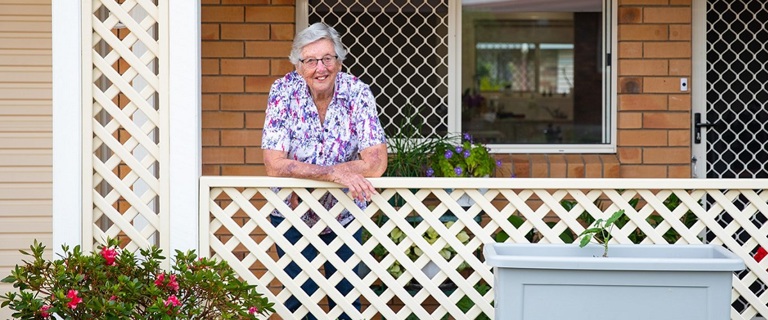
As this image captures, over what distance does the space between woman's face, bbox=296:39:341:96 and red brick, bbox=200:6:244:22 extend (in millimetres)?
1754

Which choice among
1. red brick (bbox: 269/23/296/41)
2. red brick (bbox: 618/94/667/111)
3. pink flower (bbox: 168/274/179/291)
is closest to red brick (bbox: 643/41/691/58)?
red brick (bbox: 618/94/667/111)

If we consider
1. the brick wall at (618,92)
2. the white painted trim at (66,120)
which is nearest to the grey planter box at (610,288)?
the white painted trim at (66,120)

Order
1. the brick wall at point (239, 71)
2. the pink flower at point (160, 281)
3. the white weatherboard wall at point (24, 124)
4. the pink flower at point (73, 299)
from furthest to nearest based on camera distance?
the brick wall at point (239, 71) < the white weatherboard wall at point (24, 124) < the pink flower at point (160, 281) < the pink flower at point (73, 299)

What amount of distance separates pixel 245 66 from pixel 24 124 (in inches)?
48.1

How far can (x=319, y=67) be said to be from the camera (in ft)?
14.9

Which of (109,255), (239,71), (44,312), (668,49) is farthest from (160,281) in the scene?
(668,49)

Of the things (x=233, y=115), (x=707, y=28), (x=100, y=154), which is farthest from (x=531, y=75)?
(x=100, y=154)

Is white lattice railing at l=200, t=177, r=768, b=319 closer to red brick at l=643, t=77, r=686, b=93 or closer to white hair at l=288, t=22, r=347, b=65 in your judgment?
white hair at l=288, t=22, r=347, b=65

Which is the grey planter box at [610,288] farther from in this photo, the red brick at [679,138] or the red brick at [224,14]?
the red brick at [224,14]

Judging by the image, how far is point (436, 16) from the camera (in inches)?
251

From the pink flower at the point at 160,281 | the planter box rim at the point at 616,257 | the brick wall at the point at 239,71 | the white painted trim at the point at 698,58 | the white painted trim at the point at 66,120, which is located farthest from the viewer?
the white painted trim at the point at 698,58

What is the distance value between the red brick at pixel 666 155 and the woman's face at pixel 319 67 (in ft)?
7.86

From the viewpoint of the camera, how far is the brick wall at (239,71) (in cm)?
623

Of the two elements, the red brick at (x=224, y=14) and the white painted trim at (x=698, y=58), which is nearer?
the red brick at (x=224, y=14)
